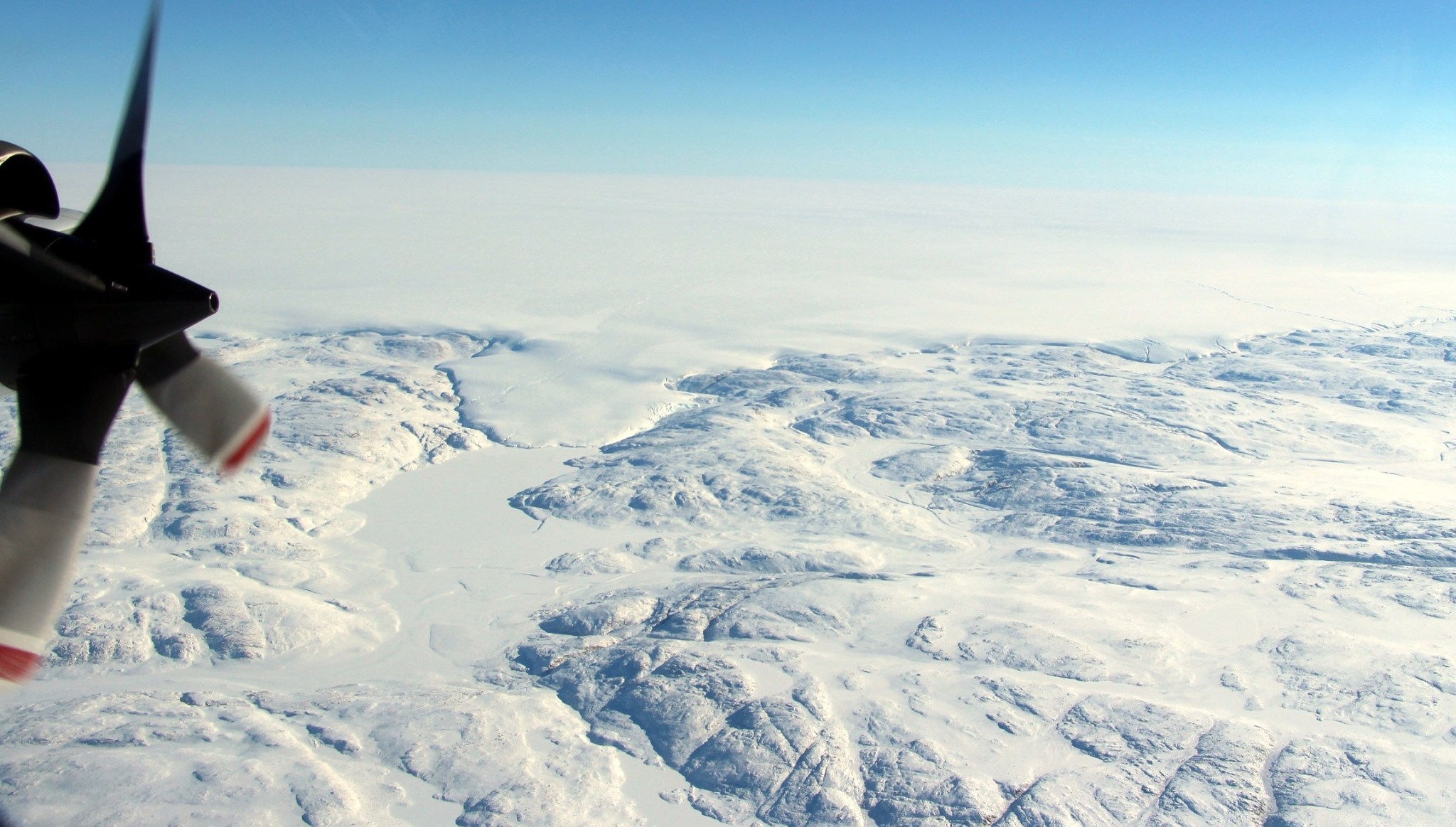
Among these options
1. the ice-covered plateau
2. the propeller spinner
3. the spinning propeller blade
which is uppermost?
the spinning propeller blade

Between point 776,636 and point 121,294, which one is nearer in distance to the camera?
point 121,294

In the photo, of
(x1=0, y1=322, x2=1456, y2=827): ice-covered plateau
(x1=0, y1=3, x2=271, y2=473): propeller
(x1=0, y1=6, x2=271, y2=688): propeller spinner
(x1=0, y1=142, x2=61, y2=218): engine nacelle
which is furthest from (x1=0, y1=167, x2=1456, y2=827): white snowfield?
(x1=0, y1=142, x2=61, y2=218): engine nacelle

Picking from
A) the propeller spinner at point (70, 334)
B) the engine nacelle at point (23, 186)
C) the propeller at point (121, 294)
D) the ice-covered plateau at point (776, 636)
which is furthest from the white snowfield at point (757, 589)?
the engine nacelle at point (23, 186)

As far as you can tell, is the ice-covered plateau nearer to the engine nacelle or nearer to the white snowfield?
the white snowfield

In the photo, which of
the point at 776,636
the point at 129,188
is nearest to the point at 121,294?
the point at 129,188

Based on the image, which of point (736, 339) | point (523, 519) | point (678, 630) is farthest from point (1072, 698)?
point (736, 339)

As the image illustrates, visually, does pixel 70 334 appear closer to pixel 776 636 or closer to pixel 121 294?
pixel 121 294
